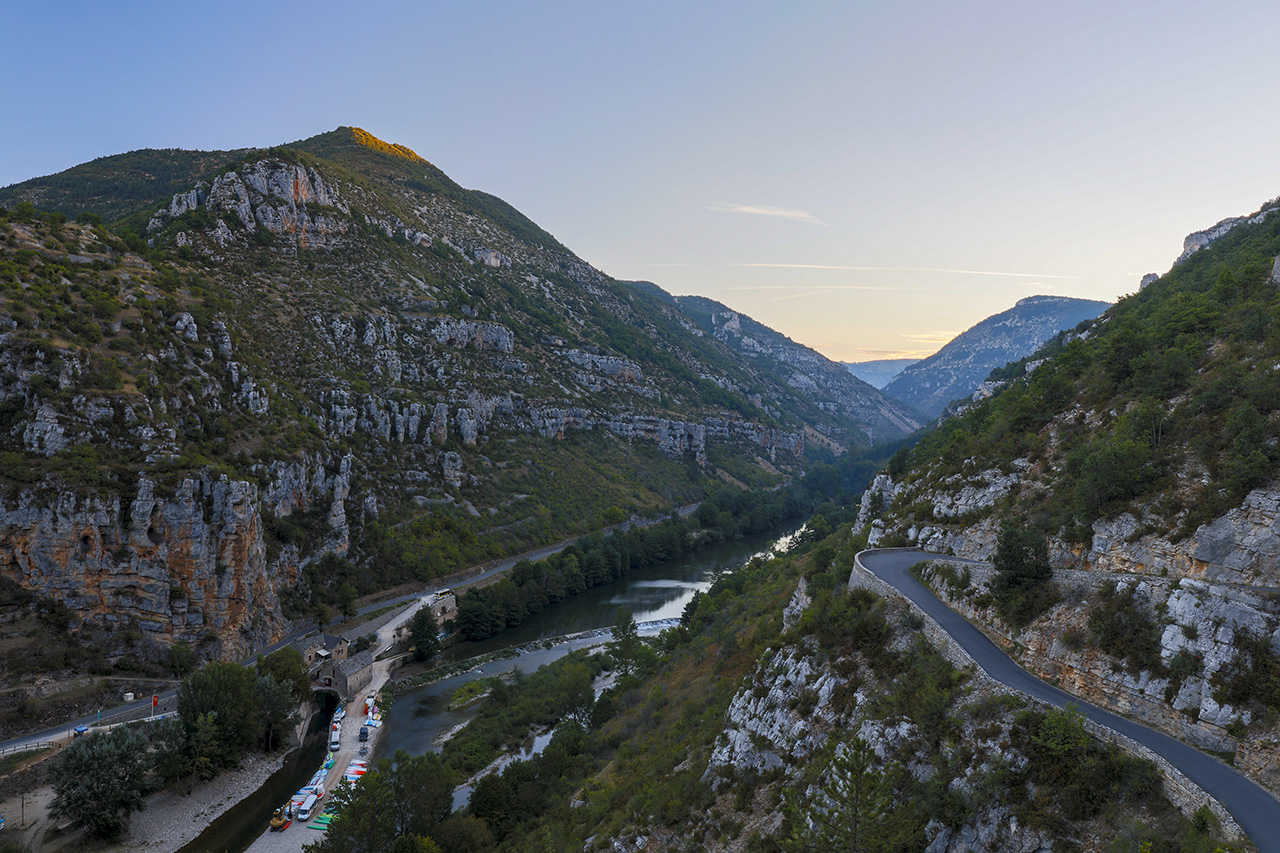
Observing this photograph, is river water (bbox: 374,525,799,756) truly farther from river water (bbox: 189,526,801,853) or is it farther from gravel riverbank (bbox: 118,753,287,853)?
gravel riverbank (bbox: 118,753,287,853)

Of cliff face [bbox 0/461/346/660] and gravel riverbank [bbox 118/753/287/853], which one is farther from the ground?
cliff face [bbox 0/461/346/660]

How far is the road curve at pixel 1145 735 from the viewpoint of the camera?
9969 millimetres

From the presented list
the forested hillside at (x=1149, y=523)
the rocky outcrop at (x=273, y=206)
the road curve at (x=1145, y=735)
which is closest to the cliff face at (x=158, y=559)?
the rocky outcrop at (x=273, y=206)

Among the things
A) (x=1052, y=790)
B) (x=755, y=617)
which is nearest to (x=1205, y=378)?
(x=1052, y=790)

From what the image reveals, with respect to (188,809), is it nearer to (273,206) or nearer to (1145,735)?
(1145,735)

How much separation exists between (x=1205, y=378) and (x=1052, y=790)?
16179 mm

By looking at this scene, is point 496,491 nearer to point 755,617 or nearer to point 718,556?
point 718,556

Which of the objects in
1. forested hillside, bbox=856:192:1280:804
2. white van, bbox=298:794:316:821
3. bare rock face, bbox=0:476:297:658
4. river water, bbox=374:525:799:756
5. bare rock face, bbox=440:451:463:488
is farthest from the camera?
bare rock face, bbox=440:451:463:488

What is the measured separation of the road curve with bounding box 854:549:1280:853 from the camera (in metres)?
9.97

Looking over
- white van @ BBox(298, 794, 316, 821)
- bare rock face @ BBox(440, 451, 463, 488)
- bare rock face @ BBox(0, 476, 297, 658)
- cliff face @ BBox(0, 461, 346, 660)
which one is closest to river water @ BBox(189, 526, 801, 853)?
white van @ BBox(298, 794, 316, 821)

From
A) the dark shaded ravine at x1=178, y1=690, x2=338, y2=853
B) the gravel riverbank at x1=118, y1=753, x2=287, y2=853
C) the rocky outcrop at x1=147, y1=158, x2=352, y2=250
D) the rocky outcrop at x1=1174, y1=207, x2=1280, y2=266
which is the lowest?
the dark shaded ravine at x1=178, y1=690, x2=338, y2=853

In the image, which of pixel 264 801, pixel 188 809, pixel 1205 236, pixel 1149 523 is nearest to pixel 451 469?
pixel 264 801

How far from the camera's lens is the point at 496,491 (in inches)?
3127

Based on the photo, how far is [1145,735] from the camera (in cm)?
1231
